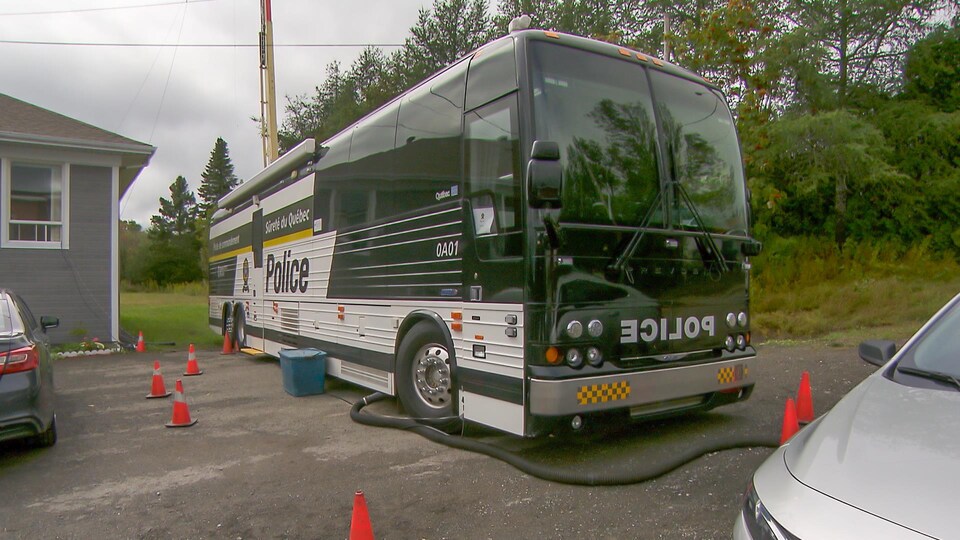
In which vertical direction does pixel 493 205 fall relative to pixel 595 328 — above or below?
above

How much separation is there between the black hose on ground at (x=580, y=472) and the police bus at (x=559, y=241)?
0.80 ft

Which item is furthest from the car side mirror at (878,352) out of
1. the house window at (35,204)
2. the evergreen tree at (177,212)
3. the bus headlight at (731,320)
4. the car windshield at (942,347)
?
the evergreen tree at (177,212)

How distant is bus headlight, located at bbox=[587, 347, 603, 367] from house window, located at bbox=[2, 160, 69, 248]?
13481 mm

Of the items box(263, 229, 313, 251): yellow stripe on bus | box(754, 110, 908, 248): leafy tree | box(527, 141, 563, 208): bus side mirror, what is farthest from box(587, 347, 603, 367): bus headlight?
box(754, 110, 908, 248): leafy tree

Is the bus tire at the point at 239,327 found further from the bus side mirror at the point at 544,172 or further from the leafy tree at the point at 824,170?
the leafy tree at the point at 824,170

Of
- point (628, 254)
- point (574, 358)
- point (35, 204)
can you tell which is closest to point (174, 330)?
point (35, 204)

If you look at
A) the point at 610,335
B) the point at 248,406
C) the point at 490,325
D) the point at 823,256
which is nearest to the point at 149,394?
the point at 248,406

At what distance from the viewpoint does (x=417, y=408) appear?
6383mm

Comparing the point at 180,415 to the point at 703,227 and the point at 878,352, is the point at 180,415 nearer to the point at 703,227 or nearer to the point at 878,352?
the point at 703,227

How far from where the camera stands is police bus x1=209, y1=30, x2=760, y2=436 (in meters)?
4.85

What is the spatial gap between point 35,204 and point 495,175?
43.1 ft

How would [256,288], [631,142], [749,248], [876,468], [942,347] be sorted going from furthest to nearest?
[256,288], [749,248], [631,142], [942,347], [876,468]

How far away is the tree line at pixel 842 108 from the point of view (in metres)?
15.3

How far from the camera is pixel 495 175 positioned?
17.3 ft
